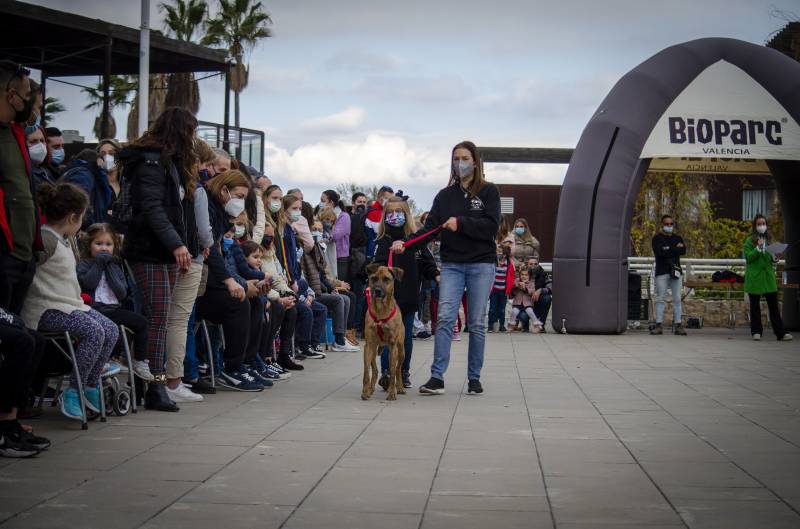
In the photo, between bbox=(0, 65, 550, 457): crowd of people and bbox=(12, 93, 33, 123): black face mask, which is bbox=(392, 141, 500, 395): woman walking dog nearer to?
bbox=(0, 65, 550, 457): crowd of people

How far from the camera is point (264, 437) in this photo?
24.6ft

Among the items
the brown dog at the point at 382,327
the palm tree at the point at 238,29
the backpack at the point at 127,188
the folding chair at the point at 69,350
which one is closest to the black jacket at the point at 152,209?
the backpack at the point at 127,188

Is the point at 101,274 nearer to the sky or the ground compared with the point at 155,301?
nearer to the sky

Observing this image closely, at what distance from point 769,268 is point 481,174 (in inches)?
411

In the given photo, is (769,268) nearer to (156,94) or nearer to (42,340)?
(42,340)

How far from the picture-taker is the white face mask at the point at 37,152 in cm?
908

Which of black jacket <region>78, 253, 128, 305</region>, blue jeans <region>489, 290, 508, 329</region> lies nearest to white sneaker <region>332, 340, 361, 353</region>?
blue jeans <region>489, 290, 508, 329</region>

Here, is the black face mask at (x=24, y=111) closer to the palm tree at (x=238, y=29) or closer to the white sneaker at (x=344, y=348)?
the white sneaker at (x=344, y=348)

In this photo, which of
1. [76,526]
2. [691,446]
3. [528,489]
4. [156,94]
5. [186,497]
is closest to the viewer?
[76,526]

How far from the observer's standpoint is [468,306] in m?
10.4

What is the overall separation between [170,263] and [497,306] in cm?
1299

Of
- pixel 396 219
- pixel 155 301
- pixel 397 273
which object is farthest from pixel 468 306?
pixel 155 301

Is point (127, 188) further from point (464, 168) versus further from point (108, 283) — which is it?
point (464, 168)

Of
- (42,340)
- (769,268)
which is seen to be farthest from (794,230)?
(42,340)
